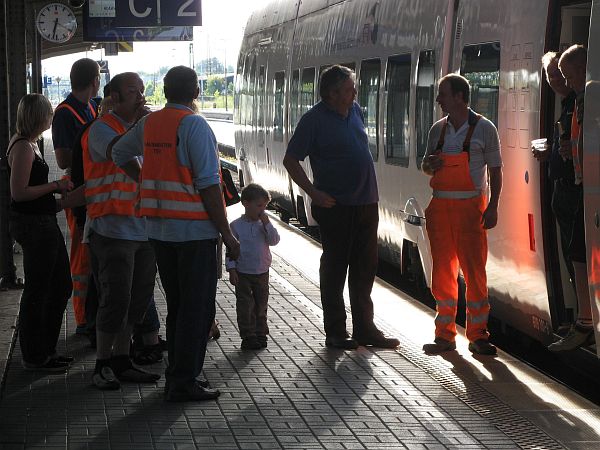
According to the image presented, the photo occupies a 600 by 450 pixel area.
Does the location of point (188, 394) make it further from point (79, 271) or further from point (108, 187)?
point (79, 271)

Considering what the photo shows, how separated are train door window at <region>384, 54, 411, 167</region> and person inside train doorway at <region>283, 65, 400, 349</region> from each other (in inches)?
109

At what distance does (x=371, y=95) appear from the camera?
13008mm

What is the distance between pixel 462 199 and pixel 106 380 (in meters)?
2.56

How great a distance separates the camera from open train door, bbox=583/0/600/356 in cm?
637

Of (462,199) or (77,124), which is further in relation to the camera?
(77,124)

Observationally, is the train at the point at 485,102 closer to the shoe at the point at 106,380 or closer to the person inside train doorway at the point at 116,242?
the person inside train doorway at the point at 116,242

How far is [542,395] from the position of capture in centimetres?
733

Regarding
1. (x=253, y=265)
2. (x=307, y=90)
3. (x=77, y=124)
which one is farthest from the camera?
(x=307, y=90)

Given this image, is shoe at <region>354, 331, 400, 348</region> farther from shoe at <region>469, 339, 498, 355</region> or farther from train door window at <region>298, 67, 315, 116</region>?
train door window at <region>298, 67, 315, 116</region>

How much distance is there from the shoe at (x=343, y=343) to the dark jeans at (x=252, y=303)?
427 mm


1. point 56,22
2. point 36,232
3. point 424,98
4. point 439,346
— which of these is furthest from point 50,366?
point 56,22

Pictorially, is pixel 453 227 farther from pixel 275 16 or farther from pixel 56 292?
pixel 275 16

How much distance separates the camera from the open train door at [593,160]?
637 cm

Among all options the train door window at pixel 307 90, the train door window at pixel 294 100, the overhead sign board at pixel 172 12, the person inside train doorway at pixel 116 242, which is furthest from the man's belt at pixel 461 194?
the overhead sign board at pixel 172 12
